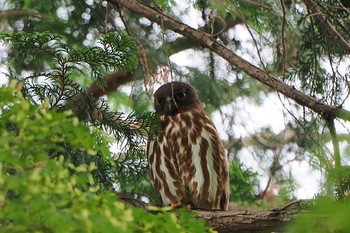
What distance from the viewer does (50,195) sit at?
2.11 meters

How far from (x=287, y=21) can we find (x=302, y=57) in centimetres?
68

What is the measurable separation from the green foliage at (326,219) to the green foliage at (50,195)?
0.43 m

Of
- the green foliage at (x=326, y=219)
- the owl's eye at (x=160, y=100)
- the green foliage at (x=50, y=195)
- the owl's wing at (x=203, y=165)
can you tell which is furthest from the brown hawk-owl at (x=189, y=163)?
the green foliage at (x=326, y=219)

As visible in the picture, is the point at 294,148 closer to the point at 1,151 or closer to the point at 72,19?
the point at 72,19

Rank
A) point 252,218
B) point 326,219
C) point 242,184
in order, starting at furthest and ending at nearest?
point 242,184, point 252,218, point 326,219

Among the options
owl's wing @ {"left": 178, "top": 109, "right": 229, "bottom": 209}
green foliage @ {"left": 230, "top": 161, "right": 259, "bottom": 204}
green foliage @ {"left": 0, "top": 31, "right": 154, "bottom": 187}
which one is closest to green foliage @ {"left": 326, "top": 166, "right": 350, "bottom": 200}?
green foliage @ {"left": 0, "top": 31, "right": 154, "bottom": 187}

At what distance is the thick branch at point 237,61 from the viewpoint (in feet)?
13.9

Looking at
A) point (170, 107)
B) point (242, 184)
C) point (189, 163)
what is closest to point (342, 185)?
point (189, 163)

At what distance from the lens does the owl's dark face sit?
5.65m

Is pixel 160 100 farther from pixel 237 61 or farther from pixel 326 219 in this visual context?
pixel 326 219

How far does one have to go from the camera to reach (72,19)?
20.4 ft

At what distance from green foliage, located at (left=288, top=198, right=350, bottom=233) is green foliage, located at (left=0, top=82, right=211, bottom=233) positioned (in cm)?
43

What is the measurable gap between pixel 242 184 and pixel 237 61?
213cm

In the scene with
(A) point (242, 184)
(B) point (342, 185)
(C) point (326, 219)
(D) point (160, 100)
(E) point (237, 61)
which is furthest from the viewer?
(A) point (242, 184)
